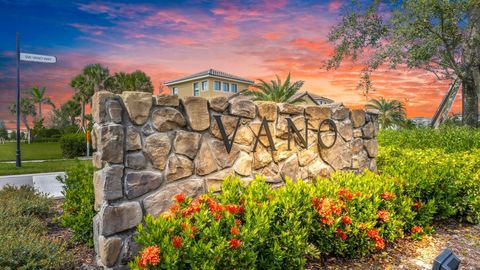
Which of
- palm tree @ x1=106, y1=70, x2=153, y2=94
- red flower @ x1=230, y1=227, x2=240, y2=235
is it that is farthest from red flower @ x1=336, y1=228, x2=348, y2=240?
palm tree @ x1=106, y1=70, x2=153, y2=94

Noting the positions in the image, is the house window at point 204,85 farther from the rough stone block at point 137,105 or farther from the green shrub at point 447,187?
the rough stone block at point 137,105

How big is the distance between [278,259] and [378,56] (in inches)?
554

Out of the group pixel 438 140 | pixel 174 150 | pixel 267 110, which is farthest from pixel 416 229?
pixel 438 140

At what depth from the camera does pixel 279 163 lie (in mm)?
4805

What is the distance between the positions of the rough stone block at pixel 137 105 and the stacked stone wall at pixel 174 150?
0.01m

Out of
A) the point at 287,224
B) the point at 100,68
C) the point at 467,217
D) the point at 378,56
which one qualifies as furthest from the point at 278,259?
the point at 100,68

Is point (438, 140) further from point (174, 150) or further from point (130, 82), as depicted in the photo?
point (130, 82)

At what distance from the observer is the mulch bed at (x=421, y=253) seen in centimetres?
369

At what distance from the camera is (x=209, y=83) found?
34.3m

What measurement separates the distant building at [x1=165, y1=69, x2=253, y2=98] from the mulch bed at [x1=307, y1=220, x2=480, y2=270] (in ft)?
95.6

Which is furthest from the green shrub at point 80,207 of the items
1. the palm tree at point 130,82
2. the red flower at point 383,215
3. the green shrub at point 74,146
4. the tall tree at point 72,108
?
the tall tree at point 72,108

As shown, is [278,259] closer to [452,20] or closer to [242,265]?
[242,265]

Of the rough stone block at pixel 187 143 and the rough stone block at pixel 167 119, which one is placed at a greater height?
the rough stone block at pixel 167 119

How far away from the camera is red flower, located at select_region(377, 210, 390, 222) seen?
3947mm
